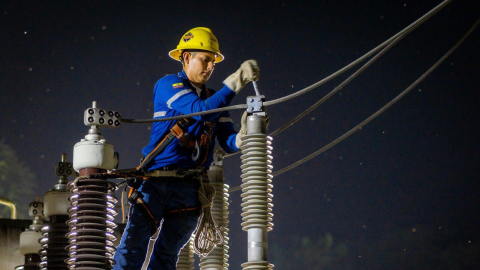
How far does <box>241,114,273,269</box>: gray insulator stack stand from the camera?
4277 millimetres

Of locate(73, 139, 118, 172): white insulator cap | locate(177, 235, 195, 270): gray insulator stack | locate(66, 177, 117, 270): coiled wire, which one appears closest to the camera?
locate(66, 177, 117, 270): coiled wire

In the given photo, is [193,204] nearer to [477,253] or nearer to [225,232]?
[225,232]

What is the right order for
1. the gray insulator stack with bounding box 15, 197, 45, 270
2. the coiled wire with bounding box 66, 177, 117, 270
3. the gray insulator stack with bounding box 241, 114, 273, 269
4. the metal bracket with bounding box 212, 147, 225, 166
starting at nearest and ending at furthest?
the gray insulator stack with bounding box 241, 114, 273, 269 → the coiled wire with bounding box 66, 177, 117, 270 → the metal bracket with bounding box 212, 147, 225, 166 → the gray insulator stack with bounding box 15, 197, 45, 270

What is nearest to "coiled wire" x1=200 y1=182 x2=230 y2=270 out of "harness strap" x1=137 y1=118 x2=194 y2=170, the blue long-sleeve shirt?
the blue long-sleeve shirt

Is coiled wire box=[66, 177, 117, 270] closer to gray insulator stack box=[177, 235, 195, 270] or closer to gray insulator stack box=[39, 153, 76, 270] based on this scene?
gray insulator stack box=[39, 153, 76, 270]

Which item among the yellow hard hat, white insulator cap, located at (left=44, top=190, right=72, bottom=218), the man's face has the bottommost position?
white insulator cap, located at (left=44, top=190, right=72, bottom=218)

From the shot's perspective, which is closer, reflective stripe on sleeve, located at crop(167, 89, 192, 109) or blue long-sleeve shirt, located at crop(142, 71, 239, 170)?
blue long-sleeve shirt, located at crop(142, 71, 239, 170)

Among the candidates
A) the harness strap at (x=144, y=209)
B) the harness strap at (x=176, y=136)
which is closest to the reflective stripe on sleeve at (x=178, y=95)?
the harness strap at (x=176, y=136)

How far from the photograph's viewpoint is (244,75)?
4.58 meters

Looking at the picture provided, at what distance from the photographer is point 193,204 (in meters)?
4.91

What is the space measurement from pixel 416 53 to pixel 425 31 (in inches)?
16.6

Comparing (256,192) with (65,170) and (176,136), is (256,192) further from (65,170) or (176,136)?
(65,170)

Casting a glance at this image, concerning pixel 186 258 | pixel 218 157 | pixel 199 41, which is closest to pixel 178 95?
pixel 199 41

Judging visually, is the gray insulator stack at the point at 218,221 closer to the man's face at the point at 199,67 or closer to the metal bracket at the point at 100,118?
the man's face at the point at 199,67
